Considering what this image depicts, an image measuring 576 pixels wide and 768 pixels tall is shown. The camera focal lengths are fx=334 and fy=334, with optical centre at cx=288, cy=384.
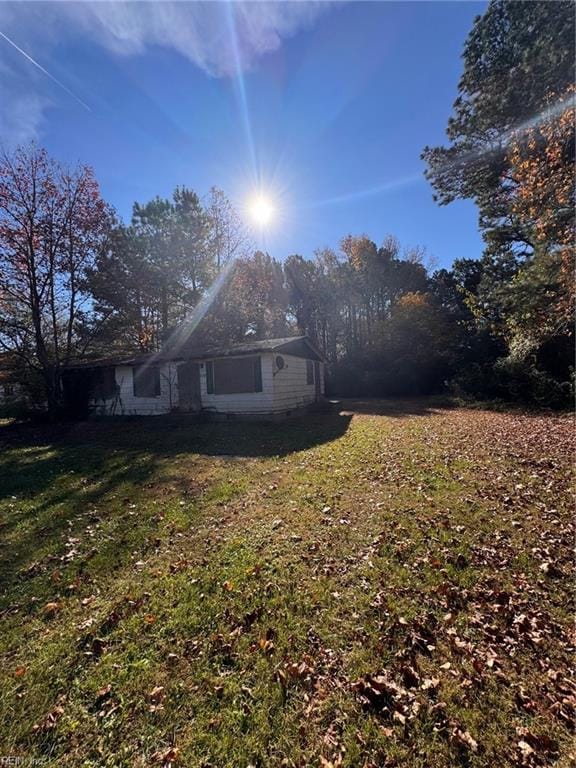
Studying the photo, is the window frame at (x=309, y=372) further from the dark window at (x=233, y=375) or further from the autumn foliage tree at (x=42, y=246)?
the autumn foliage tree at (x=42, y=246)

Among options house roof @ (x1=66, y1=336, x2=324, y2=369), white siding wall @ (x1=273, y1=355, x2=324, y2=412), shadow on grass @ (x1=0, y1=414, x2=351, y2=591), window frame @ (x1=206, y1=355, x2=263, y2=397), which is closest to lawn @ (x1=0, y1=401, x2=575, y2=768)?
shadow on grass @ (x1=0, y1=414, x2=351, y2=591)

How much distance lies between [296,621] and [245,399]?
10310 millimetres

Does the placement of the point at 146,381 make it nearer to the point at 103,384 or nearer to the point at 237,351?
the point at 103,384

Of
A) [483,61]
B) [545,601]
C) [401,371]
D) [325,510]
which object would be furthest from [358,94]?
[401,371]

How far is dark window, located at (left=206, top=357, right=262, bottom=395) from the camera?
41.0 feet

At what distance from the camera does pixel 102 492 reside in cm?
595

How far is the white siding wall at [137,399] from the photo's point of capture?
14359mm

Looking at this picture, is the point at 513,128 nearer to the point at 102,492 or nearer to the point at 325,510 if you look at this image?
the point at 325,510

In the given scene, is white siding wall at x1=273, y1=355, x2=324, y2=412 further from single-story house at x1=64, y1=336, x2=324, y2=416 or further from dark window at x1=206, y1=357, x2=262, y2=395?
dark window at x1=206, y1=357, x2=262, y2=395

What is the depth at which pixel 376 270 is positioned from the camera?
28.3 meters

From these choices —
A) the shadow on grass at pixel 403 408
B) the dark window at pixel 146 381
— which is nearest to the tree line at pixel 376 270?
the shadow on grass at pixel 403 408

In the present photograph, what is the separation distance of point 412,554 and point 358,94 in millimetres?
10438

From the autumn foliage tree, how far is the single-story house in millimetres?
2285

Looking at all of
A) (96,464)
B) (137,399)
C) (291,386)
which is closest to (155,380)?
(137,399)
